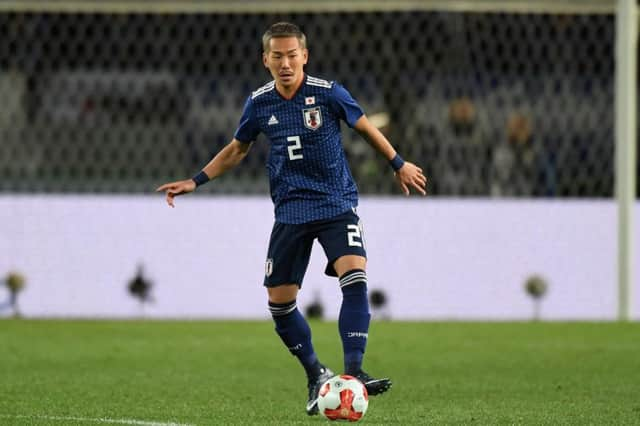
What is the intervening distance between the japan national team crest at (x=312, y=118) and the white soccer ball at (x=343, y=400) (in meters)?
1.17

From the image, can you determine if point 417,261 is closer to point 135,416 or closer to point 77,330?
point 77,330

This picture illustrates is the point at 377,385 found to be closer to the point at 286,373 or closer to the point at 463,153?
the point at 286,373

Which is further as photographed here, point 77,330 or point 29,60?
point 29,60

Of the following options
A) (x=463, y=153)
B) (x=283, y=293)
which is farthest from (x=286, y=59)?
(x=463, y=153)

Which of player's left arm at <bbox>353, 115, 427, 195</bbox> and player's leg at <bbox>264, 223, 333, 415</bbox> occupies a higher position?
player's left arm at <bbox>353, 115, 427, 195</bbox>

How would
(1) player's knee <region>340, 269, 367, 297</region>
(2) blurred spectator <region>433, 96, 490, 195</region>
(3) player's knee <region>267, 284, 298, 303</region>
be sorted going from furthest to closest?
(2) blurred spectator <region>433, 96, 490, 195</region>, (3) player's knee <region>267, 284, 298, 303</region>, (1) player's knee <region>340, 269, 367, 297</region>

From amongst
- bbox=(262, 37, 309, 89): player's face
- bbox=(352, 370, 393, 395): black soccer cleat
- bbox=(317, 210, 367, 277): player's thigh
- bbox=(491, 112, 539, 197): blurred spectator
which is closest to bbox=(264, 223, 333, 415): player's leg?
bbox=(317, 210, 367, 277): player's thigh

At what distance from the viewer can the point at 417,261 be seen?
36.2 feet

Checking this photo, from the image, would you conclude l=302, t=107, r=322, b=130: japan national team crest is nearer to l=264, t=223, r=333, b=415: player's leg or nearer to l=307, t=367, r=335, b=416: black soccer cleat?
l=264, t=223, r=333, b=415: player's leg

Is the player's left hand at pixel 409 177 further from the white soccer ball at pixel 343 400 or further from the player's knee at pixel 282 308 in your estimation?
the white soccer ball at pixel 343 400

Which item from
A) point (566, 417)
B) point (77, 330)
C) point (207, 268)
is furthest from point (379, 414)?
point (207, 268)

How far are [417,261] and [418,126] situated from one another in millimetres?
1159

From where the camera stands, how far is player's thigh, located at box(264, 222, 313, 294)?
605 cm

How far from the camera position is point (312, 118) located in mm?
6039
